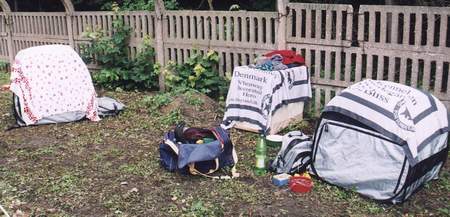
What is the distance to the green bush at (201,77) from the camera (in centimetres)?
672

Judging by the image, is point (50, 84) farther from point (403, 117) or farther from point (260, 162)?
point (403, 117)

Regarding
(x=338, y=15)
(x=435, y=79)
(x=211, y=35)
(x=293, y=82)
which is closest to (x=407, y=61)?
(x=435, y=79)

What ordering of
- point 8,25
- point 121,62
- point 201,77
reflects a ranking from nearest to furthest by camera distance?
point 201,77 < point 121,62 < point 8,25

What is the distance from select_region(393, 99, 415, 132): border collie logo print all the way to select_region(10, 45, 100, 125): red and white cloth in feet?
12.6

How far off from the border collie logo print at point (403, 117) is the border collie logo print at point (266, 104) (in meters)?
1.73

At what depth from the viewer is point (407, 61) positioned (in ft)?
17.5

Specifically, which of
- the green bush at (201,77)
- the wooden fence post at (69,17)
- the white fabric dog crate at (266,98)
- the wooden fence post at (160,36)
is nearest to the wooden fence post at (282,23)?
the white fabric dog crate at (266,98)

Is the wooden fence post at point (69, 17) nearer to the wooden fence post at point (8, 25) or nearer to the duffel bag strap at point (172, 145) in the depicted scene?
the wooden fence post at point (8, 25)

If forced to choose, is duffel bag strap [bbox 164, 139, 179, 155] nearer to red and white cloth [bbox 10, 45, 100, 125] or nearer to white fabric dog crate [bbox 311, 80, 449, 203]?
white fabric dog crate [bbox 311, 80, 449, 203]

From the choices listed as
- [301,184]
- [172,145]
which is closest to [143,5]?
[172,145]

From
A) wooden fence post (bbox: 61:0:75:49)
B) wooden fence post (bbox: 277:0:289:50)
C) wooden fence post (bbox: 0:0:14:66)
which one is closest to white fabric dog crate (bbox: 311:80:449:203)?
wooden fence post (bbox: 277:0:289:50)

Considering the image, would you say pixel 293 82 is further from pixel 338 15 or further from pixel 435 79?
pixel 435 79

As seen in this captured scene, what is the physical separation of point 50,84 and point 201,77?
2014mm

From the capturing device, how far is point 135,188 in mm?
3967
